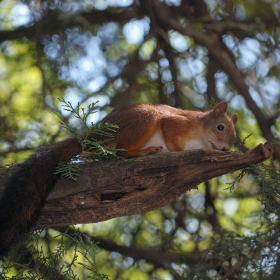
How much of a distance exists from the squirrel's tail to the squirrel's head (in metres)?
Result: 0.94

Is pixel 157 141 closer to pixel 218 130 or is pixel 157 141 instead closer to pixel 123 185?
pixel 218 130

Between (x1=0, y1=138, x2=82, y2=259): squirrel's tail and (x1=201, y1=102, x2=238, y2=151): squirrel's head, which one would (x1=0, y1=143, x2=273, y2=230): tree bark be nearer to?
(x1=0, y1=138, x2=82, y2=259): squirrel's tail

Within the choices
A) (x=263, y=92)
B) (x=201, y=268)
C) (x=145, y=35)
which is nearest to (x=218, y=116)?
(x=263, y=92)

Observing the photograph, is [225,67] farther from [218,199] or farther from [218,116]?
[218,199]

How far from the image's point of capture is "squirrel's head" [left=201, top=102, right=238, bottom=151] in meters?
3.31

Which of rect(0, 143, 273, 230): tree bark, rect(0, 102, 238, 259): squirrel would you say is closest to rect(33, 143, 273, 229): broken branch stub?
rect(0, 143, 273, 230): tree bark

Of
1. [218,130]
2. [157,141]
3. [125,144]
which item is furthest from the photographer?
[218,130]

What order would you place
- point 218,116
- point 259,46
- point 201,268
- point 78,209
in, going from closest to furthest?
1. point 201,268
2. point 78,209
3. point 218,116
4. point 259,46

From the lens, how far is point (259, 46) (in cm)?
430

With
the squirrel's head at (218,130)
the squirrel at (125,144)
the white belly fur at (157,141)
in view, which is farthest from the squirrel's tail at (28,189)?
the squirrel's head at (218,130)

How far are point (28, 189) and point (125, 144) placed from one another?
634 mm

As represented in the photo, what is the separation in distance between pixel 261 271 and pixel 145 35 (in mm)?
2750

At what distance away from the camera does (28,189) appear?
2543mm

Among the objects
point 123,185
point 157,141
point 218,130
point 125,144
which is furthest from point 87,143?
point 218,130
